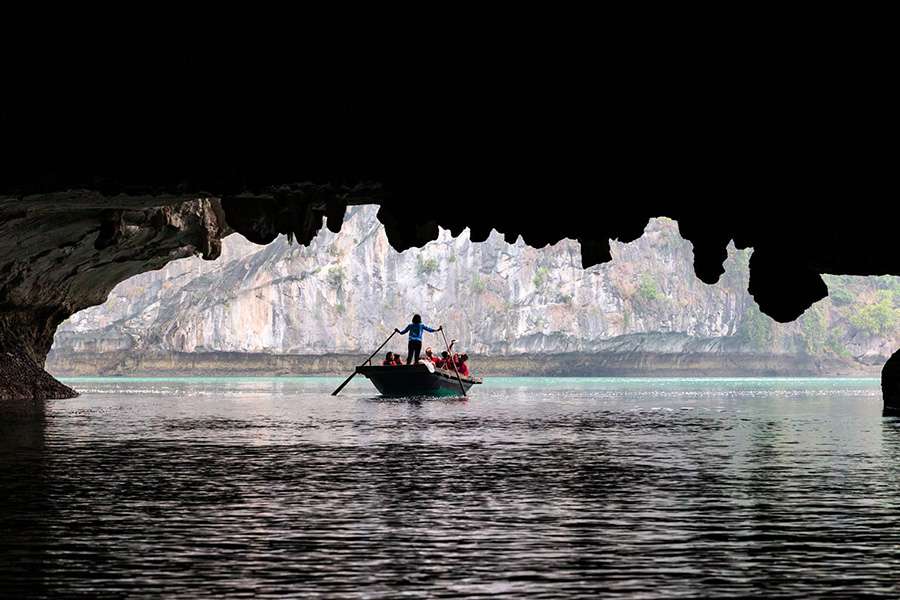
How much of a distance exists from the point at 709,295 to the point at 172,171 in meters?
179

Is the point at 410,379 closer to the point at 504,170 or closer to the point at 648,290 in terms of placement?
the point at 504,170

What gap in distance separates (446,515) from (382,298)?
550 feet

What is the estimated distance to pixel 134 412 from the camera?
4294 centimetres

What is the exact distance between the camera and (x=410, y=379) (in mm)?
60656

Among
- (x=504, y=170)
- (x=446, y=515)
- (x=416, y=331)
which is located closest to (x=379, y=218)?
(x=504, y=170)

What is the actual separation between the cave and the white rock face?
151403 millimetres

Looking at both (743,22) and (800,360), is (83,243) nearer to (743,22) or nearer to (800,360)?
(743,22)

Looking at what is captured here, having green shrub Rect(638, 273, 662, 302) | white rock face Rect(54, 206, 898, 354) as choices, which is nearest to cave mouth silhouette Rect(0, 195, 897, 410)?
white rock face Rect(54, 206, 898, 354)

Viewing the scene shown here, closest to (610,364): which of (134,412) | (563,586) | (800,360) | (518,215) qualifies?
(800,360)

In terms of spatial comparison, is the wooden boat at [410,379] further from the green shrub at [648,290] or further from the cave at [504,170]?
the green shrub at [648,290]

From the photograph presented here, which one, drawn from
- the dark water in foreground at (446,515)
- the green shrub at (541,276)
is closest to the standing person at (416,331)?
the dark water in foreground at (446,515)

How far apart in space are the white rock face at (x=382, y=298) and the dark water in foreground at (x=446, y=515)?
491ft

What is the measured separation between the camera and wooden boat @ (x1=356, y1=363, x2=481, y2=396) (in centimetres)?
6000

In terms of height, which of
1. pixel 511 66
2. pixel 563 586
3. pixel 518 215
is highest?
pixel 511 66
